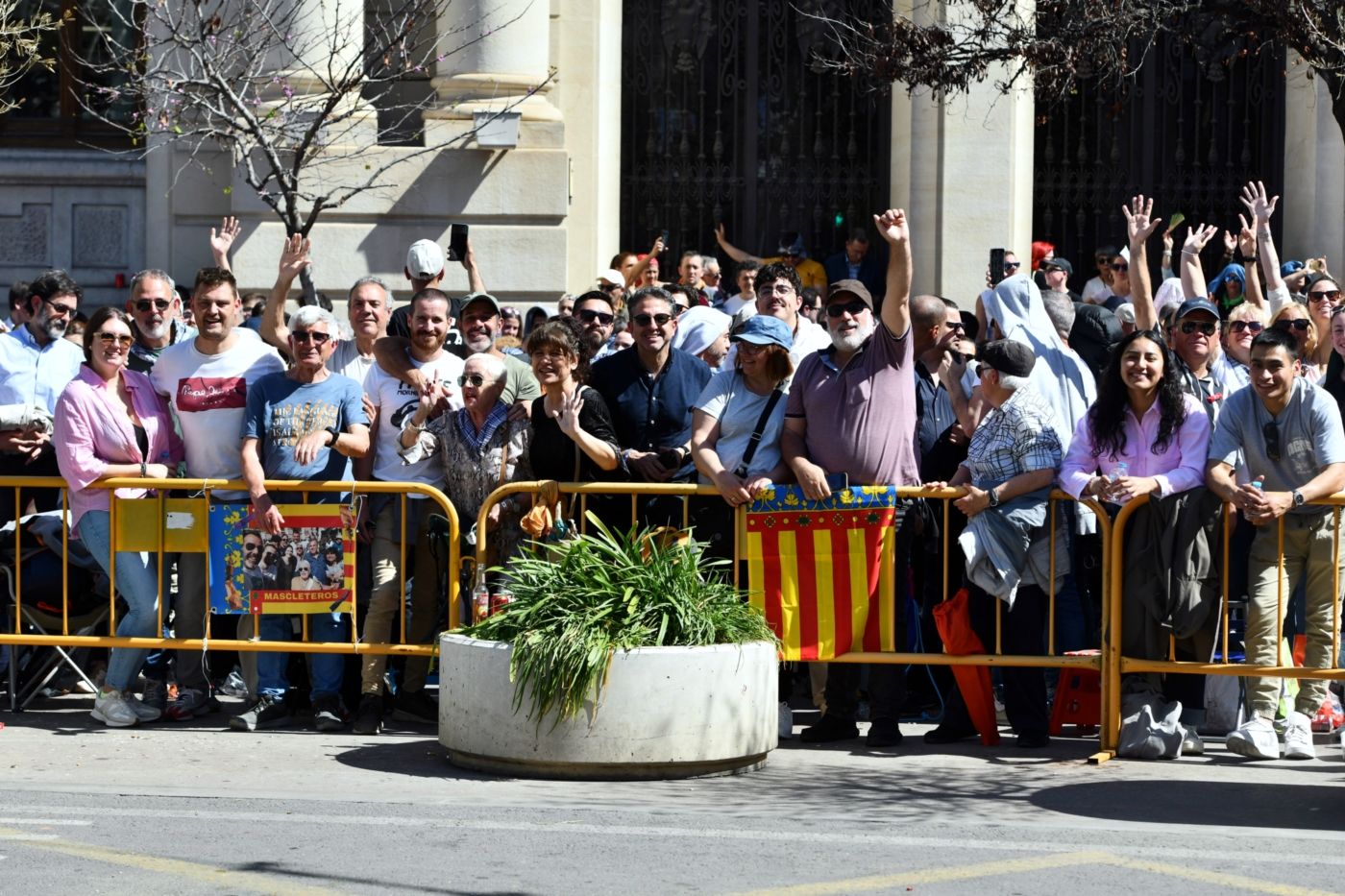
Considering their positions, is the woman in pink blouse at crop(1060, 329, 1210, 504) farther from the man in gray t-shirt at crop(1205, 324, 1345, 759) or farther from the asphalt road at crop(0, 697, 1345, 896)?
the asphalt road at crop(0, 697, 1345, 896)

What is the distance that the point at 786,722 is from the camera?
9.48 meters

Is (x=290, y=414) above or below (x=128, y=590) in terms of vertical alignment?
above

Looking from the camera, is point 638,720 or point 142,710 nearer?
point 638,720

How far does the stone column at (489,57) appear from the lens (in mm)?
17281

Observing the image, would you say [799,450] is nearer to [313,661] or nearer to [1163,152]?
[313,661]

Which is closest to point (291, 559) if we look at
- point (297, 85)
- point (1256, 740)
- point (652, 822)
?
point (652, 822)

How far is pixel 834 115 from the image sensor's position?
20828 millimetres

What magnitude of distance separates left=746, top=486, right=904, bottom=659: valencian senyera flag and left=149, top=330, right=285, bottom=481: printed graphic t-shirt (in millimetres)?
2520

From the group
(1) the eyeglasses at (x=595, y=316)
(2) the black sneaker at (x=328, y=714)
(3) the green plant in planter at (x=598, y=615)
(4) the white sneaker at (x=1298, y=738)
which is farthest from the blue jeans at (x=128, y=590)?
(4) the white sneaker at (x=1298, y=738)

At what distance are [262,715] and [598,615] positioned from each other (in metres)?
2.18

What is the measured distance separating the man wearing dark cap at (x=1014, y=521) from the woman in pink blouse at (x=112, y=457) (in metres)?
3.88

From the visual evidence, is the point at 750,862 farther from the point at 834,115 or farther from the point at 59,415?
the point at 834,115

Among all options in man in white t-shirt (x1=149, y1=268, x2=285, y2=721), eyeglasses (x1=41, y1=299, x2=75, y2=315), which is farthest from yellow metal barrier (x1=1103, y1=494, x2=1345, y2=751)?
eyeglasses (x1=41, y1=299, x2=75, y2=315)

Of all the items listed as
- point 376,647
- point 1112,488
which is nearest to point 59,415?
point 376,647
